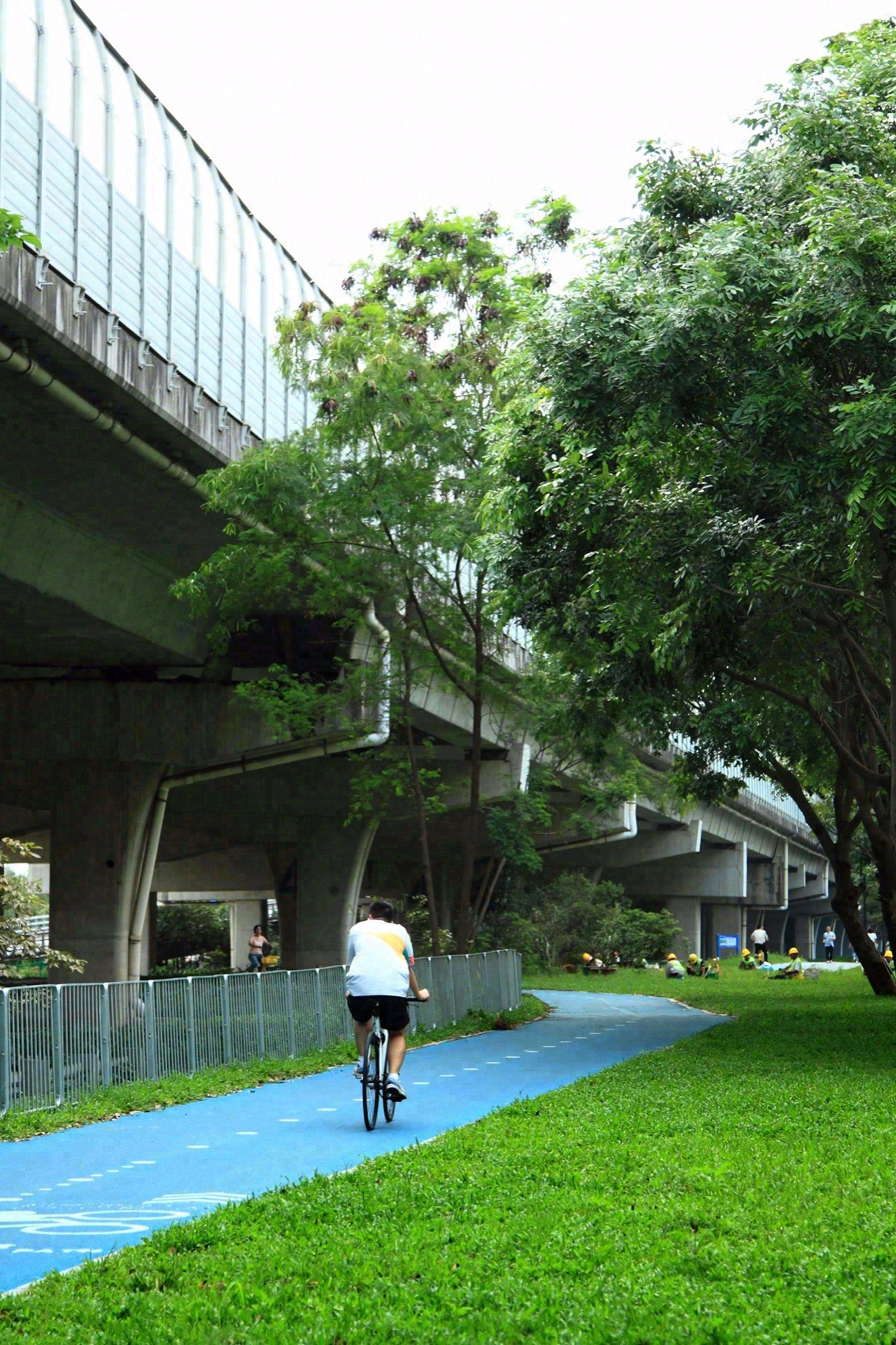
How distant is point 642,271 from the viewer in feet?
51.3

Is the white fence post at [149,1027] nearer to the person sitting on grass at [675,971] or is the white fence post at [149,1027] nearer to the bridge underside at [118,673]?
the bridge underside at [118,673]

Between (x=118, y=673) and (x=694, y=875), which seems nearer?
(x=118, y=673)

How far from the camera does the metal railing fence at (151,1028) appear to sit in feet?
38.8

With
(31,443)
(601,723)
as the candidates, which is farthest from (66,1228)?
(601,723)

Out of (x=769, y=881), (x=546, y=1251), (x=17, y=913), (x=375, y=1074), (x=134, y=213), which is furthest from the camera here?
(x=769, y=881)

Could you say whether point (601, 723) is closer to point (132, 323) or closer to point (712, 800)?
point (712, 800)

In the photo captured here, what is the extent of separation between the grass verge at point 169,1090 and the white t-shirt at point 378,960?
2372mm

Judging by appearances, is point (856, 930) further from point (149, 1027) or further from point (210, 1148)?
point (210, 1148)

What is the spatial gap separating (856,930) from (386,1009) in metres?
20.4

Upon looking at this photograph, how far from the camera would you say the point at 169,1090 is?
12.8 metres

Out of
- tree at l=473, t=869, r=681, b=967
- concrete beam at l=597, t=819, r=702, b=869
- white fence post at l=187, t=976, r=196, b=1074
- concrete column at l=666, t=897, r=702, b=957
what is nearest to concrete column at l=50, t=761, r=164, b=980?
white fence post at l=187, t=976, r=196, b=1074

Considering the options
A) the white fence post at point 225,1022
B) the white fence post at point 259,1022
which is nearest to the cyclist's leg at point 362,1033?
the white fence post at point 225,1022

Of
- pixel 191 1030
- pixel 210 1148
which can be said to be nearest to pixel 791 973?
pixel 191 1030

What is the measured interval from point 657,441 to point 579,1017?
14.3m
